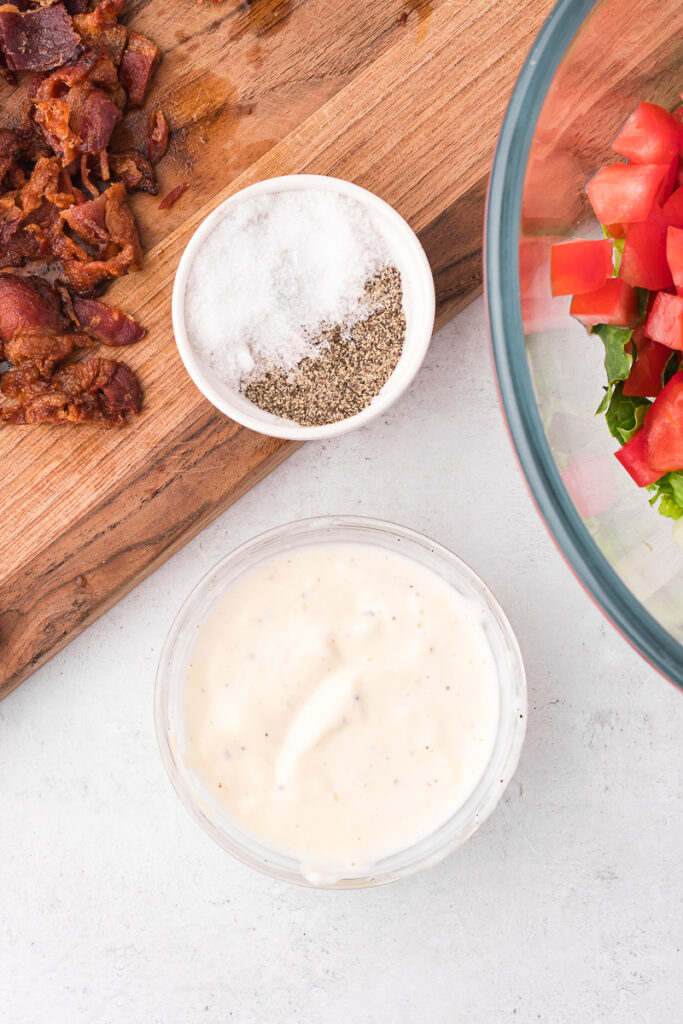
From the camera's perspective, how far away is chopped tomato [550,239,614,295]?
1.49 meters

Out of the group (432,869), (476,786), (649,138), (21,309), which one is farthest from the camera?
(432,869)

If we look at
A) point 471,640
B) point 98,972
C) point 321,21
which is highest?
point 321,21

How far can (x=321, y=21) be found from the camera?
1.78 meters

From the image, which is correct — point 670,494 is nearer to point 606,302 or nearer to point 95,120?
point 606,302

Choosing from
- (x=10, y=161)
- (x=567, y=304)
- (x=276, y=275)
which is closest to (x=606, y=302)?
(x=567, y=304)

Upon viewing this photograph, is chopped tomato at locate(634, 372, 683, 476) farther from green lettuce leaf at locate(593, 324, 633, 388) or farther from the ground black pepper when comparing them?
the ground black pepper

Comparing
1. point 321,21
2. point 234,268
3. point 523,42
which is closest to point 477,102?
point 523,42

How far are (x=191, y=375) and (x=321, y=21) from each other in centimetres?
76

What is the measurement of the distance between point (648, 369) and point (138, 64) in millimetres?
1150

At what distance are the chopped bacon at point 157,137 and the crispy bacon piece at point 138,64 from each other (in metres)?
0.05

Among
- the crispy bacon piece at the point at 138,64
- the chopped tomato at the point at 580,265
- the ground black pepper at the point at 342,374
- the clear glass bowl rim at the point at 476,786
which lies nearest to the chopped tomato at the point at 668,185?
the chopped tomato at the point at 580,265

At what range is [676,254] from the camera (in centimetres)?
142

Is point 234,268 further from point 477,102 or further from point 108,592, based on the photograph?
point 108,592

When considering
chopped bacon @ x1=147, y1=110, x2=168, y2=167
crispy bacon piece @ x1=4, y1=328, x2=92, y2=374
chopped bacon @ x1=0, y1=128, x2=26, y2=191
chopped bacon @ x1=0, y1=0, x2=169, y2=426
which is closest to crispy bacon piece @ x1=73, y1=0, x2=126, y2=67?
chopped bacon @ x1=0, y1=0, x2=169, y2=426
